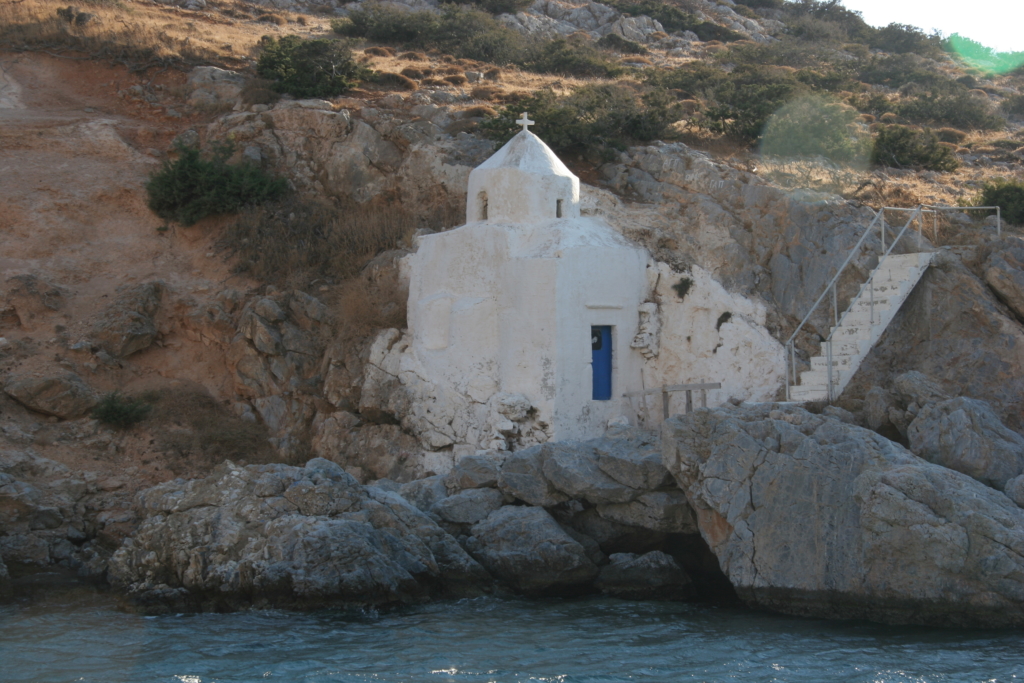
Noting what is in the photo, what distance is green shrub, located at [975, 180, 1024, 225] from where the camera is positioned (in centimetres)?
2045

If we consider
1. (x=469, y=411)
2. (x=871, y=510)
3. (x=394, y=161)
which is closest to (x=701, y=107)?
(x=394, y=161)

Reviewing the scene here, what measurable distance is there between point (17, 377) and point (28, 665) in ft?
32.1

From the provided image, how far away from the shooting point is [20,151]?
2397cm

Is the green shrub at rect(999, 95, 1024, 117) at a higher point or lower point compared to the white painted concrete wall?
higher

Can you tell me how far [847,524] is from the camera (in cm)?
1238

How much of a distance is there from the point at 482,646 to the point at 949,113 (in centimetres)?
2844

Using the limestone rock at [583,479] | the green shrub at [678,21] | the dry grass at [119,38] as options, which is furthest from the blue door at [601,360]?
the green shrub at [678,21]

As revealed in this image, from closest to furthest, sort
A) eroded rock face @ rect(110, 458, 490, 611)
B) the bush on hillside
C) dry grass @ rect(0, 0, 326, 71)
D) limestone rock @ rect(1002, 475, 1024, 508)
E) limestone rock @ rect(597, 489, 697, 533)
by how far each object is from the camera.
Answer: limestone rock @ rect(1002, 475, 1024, 508)
eroded rock face @ rect(110, 458, 490, 611)
limestone rock @ rect(597, 489, 697, 533)
dry grass @ rect(0, 0, 326, 71)
the bush on hillside

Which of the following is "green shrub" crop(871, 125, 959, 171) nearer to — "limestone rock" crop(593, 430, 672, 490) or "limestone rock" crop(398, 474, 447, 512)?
"limestone rock" crop(593, 430, 672, 490)

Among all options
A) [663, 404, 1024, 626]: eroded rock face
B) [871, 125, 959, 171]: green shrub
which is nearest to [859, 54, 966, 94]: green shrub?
[871, 125, 959, 171]: green shrub

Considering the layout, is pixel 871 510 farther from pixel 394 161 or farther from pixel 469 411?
pixel 394 161

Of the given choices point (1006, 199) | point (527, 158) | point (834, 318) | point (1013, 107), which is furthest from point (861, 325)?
point (1013, 107)

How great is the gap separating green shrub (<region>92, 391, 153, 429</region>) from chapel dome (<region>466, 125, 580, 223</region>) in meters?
7.62

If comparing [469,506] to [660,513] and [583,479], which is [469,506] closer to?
[583,479]
